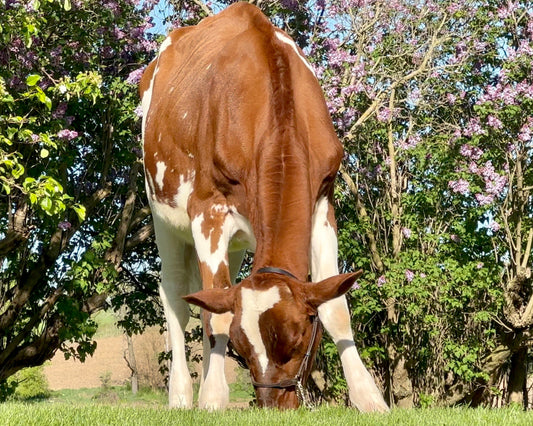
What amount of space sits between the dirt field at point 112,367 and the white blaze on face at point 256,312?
24.8 meters

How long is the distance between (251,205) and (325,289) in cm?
96

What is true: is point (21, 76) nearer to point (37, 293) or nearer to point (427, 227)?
point (37, 293)

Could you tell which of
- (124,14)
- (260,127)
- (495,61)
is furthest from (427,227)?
(260,127)

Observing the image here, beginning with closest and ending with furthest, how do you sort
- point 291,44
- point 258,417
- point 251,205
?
point 258,417
point 251,205
point 291,44

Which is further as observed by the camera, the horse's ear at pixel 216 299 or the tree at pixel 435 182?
the tree at pixel 435 182

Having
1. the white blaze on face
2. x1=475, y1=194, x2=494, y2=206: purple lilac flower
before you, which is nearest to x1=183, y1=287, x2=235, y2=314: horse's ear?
the white blaze on face

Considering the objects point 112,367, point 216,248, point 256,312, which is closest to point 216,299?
point 256,312

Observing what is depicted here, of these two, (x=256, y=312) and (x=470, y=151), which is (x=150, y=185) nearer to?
(x=256, y=312)

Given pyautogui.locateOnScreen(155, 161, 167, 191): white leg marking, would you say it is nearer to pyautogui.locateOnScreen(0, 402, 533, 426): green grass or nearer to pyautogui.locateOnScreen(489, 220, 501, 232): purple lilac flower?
pyautogui.locateOnScreen(0, 402, 533, 426): green grass

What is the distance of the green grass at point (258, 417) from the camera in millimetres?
4755

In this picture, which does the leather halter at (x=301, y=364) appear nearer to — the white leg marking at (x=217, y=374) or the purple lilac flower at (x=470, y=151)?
the white leg marking at (x=217, y=374)

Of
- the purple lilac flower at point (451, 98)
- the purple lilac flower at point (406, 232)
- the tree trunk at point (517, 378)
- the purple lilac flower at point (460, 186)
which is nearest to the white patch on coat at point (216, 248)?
Result: the purple lilac flower at point (460, 186)

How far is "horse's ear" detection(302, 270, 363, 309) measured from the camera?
512 centimetres

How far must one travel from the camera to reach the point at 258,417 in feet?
15.6
